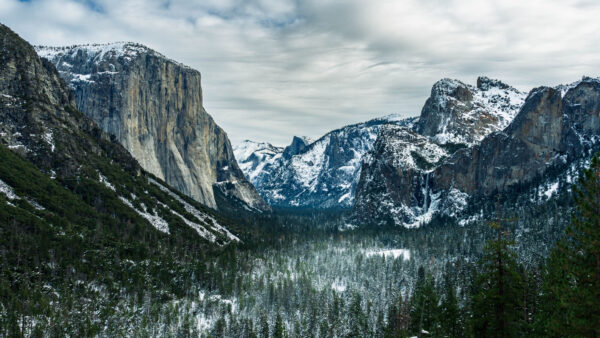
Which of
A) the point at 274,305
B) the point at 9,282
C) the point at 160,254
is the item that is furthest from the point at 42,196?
the point at 274,305

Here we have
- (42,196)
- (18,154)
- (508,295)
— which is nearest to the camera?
(508,295)

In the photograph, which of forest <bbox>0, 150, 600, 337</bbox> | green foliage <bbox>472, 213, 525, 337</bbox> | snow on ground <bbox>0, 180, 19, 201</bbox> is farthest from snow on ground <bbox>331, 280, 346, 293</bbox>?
green foliage <bbox>472, 213, 525, 337</bbox>

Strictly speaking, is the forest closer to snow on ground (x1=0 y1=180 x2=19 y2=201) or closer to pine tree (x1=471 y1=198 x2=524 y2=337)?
pine tree (x1=471 y1=198 x2=524 y2=337)

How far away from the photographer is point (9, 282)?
113250 mm

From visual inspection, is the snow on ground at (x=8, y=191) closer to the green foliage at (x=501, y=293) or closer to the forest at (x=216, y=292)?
the forest at (x=216, y=292)

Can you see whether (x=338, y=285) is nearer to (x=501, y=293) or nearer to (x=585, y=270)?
(x=501, y=293)

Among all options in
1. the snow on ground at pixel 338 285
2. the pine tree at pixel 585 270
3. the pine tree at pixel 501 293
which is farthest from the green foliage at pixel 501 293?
the snow on ground at pixel 338 285

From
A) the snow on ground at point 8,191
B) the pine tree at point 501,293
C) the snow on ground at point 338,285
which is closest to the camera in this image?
the pine tree at point 501,293

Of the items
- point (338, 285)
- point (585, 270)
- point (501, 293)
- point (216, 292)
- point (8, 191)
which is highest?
point (8, 191)

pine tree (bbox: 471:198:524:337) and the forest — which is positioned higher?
pine tree (bbox: 471:198:524:337)

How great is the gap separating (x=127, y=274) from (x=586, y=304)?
136438mm

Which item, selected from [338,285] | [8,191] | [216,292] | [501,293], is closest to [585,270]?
[501,293]

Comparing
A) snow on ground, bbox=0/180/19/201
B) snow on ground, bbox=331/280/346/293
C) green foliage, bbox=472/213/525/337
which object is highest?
snow on ground, bbox=0/180/19/201

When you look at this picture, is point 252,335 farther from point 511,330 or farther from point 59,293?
point 511,330
